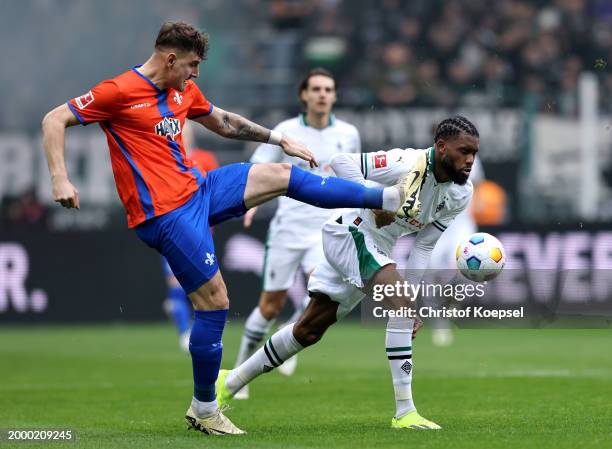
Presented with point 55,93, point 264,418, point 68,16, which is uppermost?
point 68,16

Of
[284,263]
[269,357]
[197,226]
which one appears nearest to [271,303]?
[284,263]

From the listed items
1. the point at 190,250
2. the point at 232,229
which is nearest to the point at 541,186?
the point at 232,229

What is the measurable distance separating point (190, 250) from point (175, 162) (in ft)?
1.73

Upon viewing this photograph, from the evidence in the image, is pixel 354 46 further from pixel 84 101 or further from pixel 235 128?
pixel 84 101

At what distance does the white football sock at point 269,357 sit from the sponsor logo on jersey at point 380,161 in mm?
1185

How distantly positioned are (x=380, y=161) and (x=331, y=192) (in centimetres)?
68

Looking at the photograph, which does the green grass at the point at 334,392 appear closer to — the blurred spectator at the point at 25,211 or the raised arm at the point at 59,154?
the raised arm at the point at 59,154

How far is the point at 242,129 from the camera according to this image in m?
7.54

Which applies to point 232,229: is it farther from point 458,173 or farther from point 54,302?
point 458,173

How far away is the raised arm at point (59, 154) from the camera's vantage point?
6246 mm

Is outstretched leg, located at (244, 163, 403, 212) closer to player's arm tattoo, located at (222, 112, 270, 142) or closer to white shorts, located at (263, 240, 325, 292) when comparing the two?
player's arm tattoo, located at (222, 112, 270, 142)

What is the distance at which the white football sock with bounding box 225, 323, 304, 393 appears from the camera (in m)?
7.54

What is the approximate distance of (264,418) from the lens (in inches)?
311

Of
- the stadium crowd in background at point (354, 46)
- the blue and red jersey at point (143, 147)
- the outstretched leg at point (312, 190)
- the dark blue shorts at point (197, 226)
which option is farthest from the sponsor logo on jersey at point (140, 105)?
the stadium crowd in background at point (354, 46)
